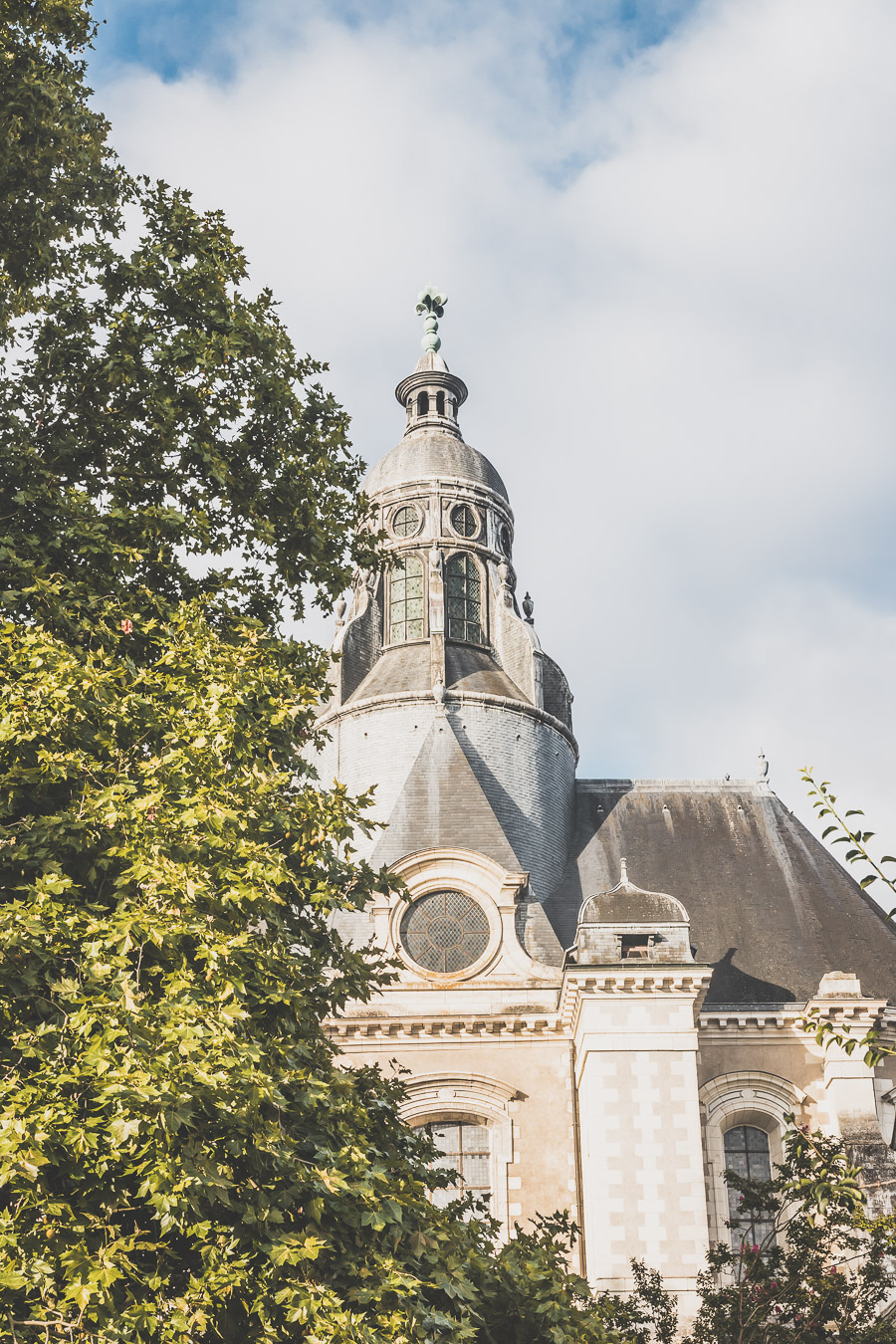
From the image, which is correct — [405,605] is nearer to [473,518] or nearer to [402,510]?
[402,510]

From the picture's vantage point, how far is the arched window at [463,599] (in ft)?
93.7

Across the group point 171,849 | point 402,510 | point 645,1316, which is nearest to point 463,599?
point 402,510

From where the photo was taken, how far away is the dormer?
66.4ft

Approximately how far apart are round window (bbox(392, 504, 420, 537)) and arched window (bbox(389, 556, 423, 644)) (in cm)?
78

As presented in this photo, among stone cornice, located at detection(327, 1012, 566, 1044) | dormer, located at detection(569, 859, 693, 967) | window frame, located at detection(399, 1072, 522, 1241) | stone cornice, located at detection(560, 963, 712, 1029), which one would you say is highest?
dormer, located at detection(569, 859, 693, 967)

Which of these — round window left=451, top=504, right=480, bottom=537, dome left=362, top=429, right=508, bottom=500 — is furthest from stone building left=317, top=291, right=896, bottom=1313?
dome left=362, top=429, right=508, bottom=500

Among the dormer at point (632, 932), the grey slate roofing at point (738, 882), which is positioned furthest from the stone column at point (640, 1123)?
the grey slate roofing at point (738, 882)

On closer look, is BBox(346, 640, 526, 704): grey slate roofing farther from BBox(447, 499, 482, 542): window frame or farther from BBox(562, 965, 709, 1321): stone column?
BBox(562, 965, 709, 1321): stone column

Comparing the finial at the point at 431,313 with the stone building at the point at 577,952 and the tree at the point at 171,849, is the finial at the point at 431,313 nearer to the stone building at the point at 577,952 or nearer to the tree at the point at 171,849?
the stone building at the point at 577,952

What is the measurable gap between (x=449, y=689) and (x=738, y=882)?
6414 millimetres

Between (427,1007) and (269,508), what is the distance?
11735mm

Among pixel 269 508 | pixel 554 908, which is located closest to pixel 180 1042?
pixel 269 508

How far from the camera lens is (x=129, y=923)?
7.89m

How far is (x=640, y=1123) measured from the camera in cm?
1938
